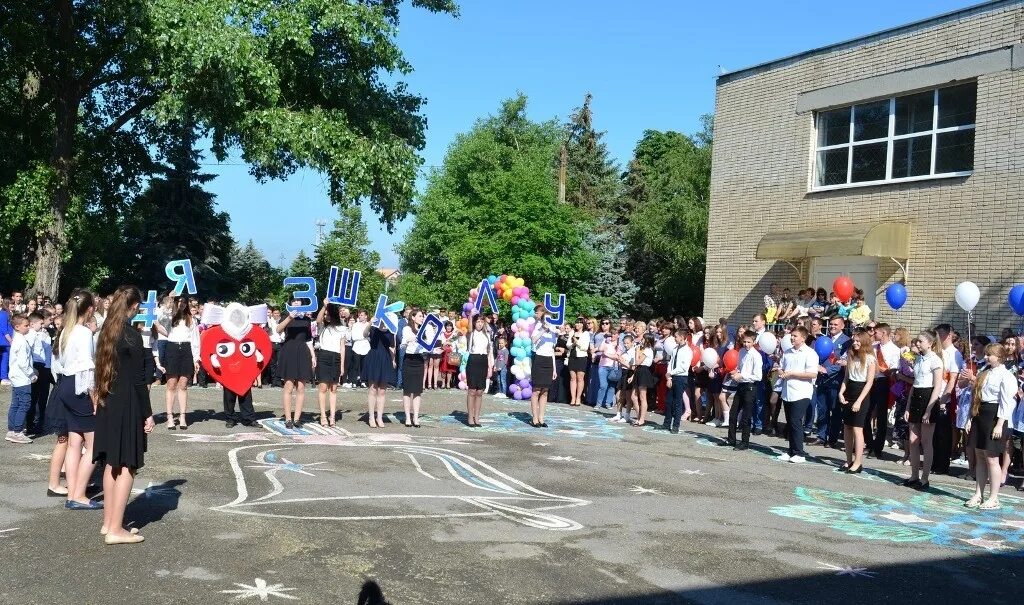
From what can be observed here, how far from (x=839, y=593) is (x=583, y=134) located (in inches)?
2215

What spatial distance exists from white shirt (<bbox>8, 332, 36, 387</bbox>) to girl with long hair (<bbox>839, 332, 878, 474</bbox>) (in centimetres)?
1029

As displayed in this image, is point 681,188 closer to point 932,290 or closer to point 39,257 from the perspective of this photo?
point 932,290

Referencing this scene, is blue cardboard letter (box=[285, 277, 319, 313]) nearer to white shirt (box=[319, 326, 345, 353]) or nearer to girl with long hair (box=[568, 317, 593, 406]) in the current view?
white shirt (box=[319, 326, 345, 353])

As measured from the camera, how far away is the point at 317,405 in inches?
641

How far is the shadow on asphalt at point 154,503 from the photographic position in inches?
305

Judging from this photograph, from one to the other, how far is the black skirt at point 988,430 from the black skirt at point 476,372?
7.30m

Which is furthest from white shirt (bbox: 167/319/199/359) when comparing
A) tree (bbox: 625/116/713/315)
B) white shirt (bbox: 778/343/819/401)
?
tree (bbox: 625/116/713/315)

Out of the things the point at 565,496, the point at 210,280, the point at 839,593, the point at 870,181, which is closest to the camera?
the point at 839,593

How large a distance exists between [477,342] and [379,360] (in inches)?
65.7

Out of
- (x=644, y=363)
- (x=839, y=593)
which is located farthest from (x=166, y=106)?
(x=839, y=593)

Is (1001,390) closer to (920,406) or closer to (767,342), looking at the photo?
(920,406)

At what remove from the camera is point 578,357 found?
1911cm

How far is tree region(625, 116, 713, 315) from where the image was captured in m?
39.0

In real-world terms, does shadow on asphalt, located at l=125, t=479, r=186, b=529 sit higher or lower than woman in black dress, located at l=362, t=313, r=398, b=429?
lower
